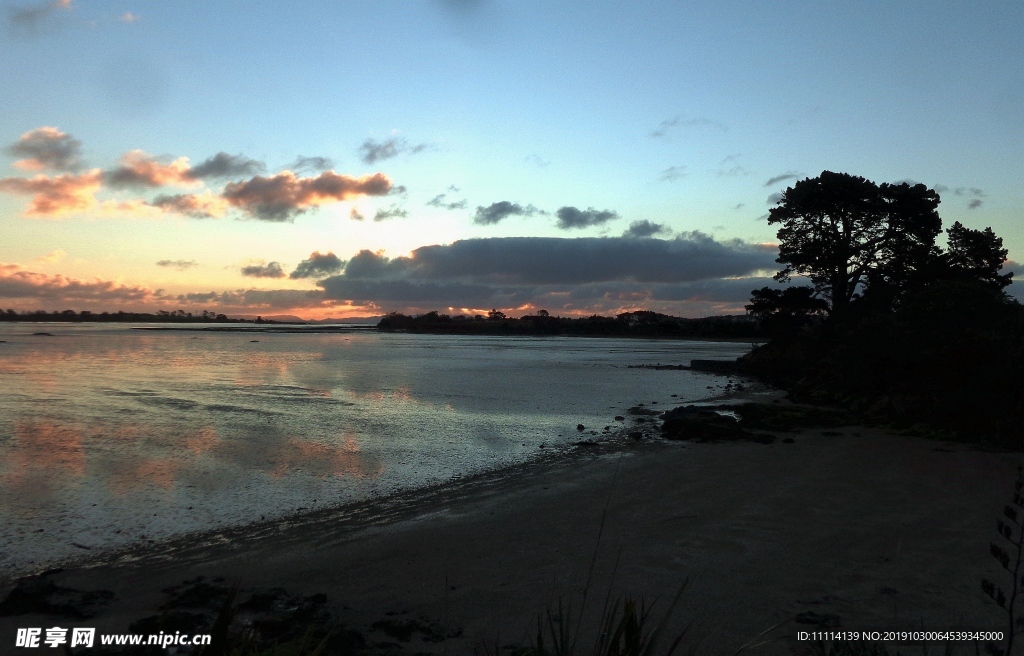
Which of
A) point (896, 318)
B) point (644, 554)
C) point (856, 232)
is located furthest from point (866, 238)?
point (644, 554)

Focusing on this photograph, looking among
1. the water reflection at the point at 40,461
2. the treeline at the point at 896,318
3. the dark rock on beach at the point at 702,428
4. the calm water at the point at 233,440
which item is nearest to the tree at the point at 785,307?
the treeline at the point at 896,318

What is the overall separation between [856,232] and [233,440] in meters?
28.6

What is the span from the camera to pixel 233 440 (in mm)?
14469

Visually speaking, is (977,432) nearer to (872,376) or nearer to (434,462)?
(872,376)

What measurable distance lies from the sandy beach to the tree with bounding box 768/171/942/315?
2027 centimetres

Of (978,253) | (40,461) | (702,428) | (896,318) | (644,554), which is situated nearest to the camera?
(644,554)

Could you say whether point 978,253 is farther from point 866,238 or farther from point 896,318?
point 896,318

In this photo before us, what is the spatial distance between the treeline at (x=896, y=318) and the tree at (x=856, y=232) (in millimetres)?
48

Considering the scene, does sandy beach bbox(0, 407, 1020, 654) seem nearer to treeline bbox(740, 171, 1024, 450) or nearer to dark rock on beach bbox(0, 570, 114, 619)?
dark rock on beach bbox(0, 570, 114, 619)

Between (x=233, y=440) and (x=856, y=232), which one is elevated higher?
(x=856, y=232)

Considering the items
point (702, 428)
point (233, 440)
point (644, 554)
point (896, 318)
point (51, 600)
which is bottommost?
point (233, 440)

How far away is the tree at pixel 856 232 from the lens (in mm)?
29062

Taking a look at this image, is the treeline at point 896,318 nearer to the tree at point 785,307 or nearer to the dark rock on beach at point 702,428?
the tree at point 785,307

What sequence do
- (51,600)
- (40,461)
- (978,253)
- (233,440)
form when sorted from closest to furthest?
(51,600) → (40,461) → (233,440) → (978,253)
